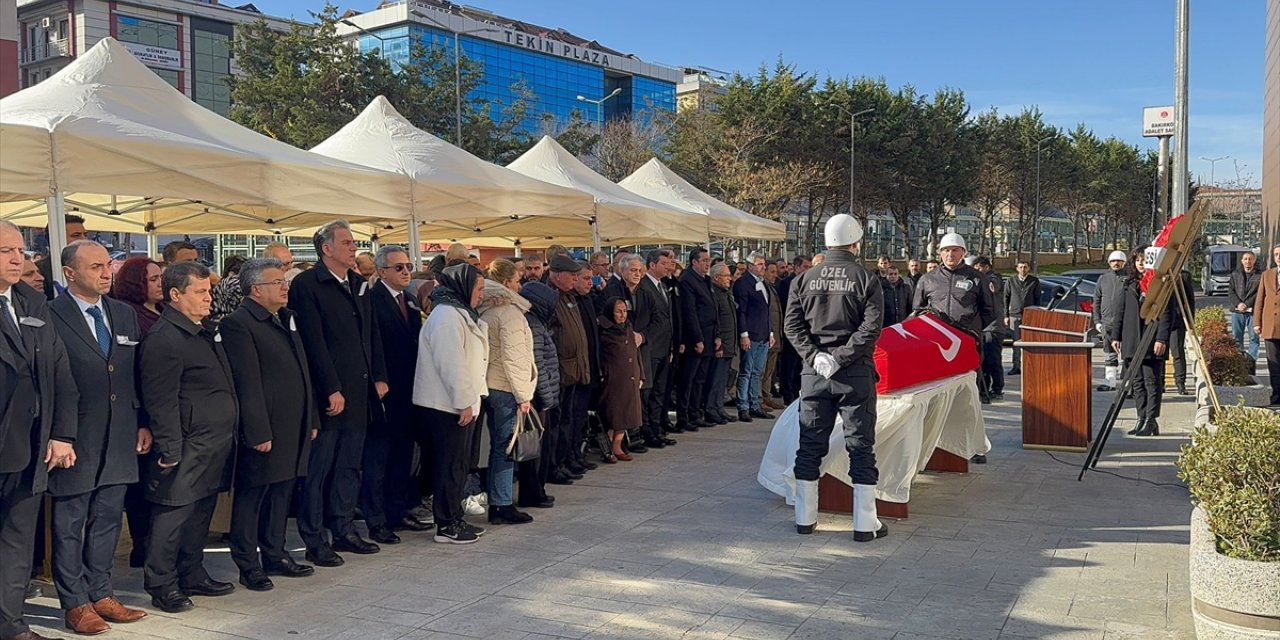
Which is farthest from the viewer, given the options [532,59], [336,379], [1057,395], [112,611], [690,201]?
[532,59]

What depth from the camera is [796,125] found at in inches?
1649

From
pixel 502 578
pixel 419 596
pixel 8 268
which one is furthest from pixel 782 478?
pixel 8 268

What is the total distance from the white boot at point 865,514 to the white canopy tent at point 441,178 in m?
5.19

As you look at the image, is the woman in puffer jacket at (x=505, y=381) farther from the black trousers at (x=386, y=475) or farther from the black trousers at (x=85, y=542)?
the black trousers at (x=85, y=542)

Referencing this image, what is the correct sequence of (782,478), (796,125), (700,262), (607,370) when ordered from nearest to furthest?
(782,478) < (607,370) < (700,262) < (796,125)

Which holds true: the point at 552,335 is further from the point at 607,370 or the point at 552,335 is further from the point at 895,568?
the point at 895,568

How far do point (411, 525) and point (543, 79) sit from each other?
88.6 metres

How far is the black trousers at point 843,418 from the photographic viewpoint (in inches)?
249

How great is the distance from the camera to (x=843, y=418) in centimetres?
643

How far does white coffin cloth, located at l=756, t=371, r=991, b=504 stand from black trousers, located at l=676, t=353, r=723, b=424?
3.14 metres

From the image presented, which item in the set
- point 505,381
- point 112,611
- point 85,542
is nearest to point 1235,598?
point 505,381

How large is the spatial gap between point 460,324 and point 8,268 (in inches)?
96.3

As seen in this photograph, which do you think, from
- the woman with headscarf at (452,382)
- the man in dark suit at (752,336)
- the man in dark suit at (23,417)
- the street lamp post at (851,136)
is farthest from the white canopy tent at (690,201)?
the street lamp post at (851,136)

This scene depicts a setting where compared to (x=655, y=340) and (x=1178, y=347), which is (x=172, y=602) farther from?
(x=1178, y=347)
